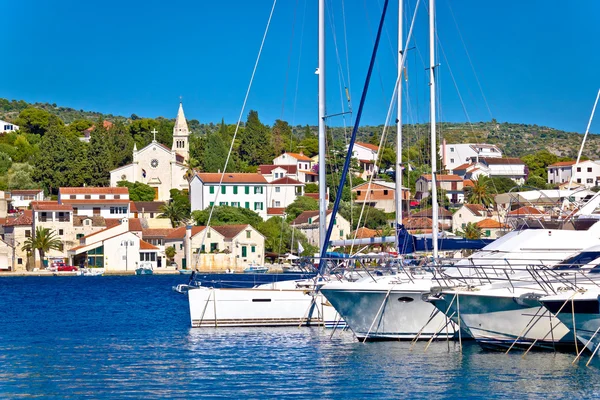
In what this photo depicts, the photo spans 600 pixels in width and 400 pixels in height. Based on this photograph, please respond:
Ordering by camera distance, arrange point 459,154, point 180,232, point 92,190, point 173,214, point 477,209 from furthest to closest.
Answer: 1. point 459,154
2. point 173,214
3. point 92,190
4. point 477,209
5. point 180,232

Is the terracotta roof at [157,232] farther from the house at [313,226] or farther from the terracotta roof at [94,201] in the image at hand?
the house at [313,226]

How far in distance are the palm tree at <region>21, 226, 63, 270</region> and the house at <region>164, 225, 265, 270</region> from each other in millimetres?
11107

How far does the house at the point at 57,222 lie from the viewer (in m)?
95.5

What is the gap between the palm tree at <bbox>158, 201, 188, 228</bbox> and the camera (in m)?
107

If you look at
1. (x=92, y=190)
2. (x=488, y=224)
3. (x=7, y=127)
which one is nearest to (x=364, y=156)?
(x=92, y=190)

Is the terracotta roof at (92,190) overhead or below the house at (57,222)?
overhead

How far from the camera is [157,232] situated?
99750 mm

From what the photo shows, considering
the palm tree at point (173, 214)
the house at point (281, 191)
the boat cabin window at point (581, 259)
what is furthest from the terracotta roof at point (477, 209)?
the boat cabin window at point (581, 259)

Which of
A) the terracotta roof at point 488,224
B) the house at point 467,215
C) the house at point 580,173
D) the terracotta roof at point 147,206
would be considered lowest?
the terracotta roof at point 488,224

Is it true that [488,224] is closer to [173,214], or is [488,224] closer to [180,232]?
[180,232]

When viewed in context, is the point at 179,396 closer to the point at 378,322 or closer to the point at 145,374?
the point at 145,374

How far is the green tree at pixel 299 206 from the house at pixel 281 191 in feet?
7.28

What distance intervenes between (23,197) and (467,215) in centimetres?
4800

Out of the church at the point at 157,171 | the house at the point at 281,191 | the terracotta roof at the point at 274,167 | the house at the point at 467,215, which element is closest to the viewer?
the house at the point at 467,215
